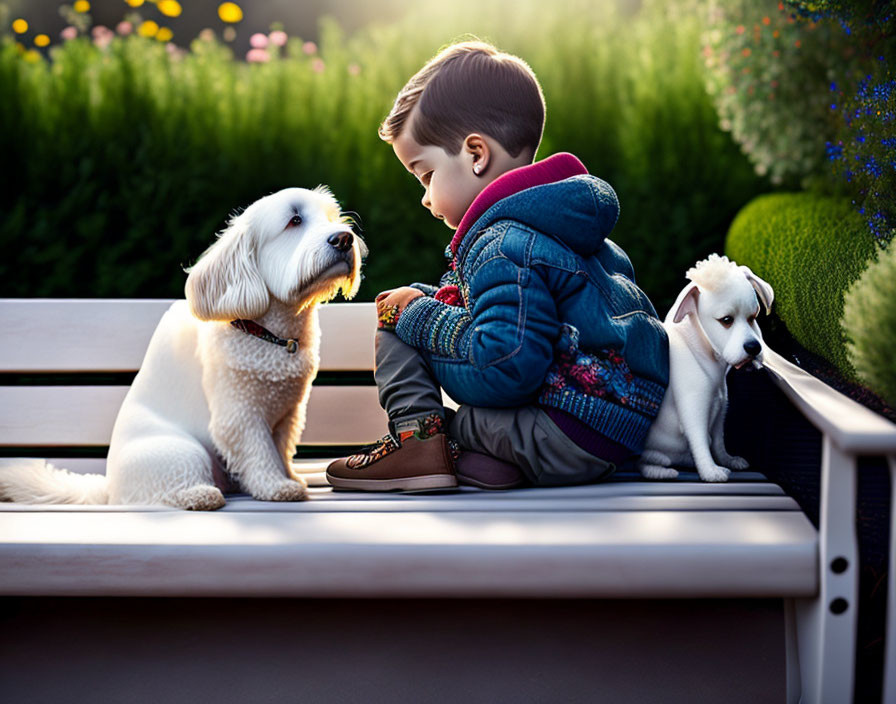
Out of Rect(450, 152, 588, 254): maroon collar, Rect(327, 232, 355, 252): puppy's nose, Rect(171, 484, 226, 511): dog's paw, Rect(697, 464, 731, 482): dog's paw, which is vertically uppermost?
Rect(450, 152, 588, 254): maroon collar

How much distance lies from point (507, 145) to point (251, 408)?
0.85m

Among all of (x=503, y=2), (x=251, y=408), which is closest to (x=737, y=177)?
Answer: (x=503, y=2)

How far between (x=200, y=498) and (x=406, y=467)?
0.43 metres

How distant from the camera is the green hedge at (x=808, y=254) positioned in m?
2.40

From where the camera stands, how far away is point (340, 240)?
1.81 metres

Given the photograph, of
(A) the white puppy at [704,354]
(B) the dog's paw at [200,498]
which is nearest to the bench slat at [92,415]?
(B) the dog's paw at [200,498]

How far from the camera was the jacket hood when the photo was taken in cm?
185

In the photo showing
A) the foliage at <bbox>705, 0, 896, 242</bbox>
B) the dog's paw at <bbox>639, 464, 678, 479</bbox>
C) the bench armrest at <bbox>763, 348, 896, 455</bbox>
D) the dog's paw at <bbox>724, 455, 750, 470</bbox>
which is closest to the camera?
the bench armrest at <bbox>763, 348, 896, 455</bbox>

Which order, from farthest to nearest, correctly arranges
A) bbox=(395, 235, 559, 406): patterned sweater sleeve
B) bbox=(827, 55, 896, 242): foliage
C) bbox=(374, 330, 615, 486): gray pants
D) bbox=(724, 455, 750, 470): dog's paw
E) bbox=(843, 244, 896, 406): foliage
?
bbox=(827, 55, 896, 242): foliage < bbox=(724, 455, 750, 470): dog's paw < bbox=(374, 330, 615, 486): gray pants < bbox=(395, 235, 559, 406): patterned sweater sleeve < bbox=(843, 244, 896, 406): foliage

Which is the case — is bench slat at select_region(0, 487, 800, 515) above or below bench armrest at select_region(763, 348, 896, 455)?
below

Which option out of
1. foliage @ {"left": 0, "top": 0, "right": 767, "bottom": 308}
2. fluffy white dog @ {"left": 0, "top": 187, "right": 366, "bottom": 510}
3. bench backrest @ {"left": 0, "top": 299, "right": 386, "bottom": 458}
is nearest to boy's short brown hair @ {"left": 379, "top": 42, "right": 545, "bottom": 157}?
fluffy white dog @ {"left": 0, "top": 187, "right": 366, "bottom": 510}

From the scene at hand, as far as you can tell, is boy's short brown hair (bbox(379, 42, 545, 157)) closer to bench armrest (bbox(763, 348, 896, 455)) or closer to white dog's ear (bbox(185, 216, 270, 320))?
white dog's ear (bbox(185, 216, 270, 320))

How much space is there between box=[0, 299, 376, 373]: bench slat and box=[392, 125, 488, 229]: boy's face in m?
0.67

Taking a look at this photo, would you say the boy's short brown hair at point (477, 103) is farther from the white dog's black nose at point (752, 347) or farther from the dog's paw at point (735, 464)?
the dog's paw at point (735, 464)
